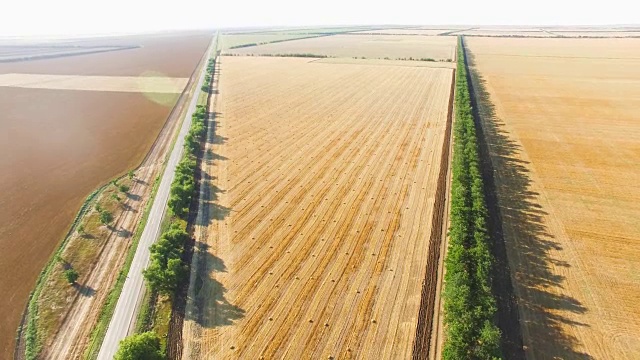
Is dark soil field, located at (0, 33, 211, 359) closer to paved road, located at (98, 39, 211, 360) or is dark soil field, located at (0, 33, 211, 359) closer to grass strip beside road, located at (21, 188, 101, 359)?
grass strip beside road, located at (21, 188, 101, 359)

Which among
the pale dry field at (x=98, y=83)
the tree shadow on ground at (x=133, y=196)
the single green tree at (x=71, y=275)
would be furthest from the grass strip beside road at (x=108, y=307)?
the pale dry field at (x=98, y=83)

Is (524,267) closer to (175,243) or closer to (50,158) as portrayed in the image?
(175,243)

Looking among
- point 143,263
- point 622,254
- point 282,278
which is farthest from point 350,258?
point 622,254

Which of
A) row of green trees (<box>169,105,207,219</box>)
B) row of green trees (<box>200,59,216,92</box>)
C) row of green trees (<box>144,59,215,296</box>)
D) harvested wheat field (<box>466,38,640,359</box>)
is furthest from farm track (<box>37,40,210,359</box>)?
row of green trees (<box>200,59,216,92</box>)

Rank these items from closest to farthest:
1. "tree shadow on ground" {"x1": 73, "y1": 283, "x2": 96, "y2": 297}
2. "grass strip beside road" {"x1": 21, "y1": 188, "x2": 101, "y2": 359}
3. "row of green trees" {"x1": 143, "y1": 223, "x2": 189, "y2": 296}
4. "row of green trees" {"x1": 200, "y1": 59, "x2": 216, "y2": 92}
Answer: "grass strip beside road" {"x1": 21, "y1": 188, "x2": 101, "y2": 359} < "row of green trees" {"x1": 143, "y1": 223, "x2": 189, "y2": 296} < "tree shadow on ground" {"x1": 73, "y1": 283, "x2": 96, "y2": 297} < "row of green trees" {"x1": 200, "y1": 59, "x2": 216, "y2": 92}

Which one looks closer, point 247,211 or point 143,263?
point 143,263

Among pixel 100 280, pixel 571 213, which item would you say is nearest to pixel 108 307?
pixel 100 280

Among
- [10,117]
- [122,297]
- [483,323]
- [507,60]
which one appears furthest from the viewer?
[507,60]

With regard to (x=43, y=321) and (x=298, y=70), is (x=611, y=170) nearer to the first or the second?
(x=43, y=321)
